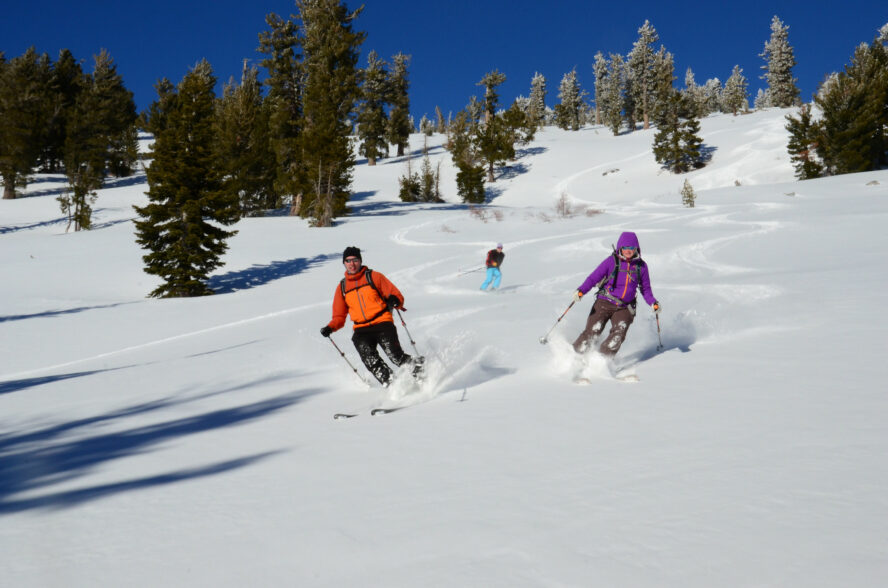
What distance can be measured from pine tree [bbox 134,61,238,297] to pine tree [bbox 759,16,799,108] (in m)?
84.8

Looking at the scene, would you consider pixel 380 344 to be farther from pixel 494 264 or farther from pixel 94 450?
pixel 494 264

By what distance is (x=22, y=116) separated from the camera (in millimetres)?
46125

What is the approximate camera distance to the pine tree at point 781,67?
261 feet

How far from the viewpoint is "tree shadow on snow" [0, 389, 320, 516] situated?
3.88 meters

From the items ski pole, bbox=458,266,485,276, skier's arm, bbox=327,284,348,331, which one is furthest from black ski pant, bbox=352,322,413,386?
ski pole, bbox=458,266,485,276

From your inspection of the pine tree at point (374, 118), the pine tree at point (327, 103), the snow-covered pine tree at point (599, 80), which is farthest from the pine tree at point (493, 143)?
the snow-covered pine tree at point (599, 80)

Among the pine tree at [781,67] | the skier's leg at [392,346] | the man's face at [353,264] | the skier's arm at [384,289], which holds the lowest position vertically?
the skier's leg at [392,346]

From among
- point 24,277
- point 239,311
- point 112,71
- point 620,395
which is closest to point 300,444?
point 620,395

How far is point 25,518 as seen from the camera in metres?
3.44

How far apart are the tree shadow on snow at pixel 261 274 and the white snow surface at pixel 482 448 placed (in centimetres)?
836

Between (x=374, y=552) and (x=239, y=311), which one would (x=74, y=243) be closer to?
(x=239, y=311)

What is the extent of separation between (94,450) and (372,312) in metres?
2.99

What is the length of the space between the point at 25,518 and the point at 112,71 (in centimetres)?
7066

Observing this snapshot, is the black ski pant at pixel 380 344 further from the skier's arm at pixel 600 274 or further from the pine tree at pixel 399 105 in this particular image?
the pine tree at pixel 399 105
